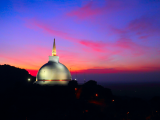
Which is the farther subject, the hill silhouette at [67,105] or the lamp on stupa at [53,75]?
the lamp on stupa at [53,75]

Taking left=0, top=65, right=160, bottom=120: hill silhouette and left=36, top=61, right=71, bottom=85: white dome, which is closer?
left=0, top=65, right=160, bottom=120: hill silhouette

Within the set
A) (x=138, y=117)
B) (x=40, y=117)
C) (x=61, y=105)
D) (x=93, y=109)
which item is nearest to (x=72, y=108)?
(x=61, y=105)

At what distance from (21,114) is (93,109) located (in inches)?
802

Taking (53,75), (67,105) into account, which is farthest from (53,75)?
(67,105)

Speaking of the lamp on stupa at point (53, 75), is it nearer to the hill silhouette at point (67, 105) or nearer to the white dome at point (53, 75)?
the white dome at point (53, 75)

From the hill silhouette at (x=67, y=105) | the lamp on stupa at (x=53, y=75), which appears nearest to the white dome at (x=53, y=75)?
the lamp on stupa at (x=53, y=75)

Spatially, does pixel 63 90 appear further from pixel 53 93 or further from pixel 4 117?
pixel 4 117

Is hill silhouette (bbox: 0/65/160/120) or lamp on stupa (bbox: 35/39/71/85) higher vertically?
lamp on stupa (bbox: 35/39/71/85)

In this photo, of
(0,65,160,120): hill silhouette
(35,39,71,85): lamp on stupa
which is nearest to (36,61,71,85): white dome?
(35,39,71,85): lamp on stupa

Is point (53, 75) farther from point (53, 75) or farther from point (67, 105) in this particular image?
point (67, 105)

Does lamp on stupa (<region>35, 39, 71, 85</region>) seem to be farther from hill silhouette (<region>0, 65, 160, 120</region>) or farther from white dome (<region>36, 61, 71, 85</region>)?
hill silhouette (<region>0, 65, 160, 120</region>)

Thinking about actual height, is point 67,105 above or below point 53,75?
below

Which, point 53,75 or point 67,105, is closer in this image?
point 67,105

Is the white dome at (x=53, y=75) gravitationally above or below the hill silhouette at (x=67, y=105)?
above
